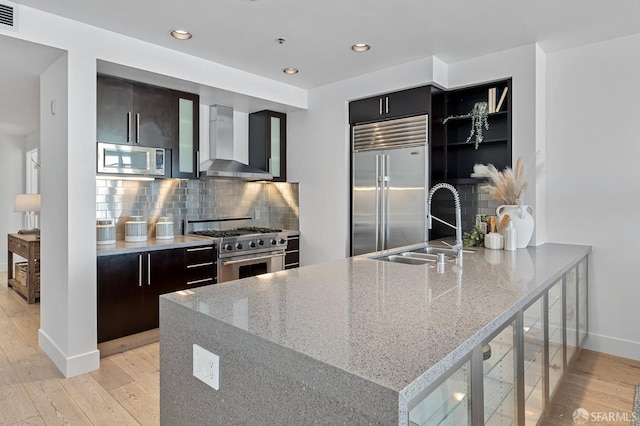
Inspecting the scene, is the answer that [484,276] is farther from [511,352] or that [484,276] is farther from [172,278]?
[172,278]

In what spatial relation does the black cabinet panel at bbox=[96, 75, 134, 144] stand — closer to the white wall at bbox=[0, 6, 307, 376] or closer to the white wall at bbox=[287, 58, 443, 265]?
the white wall at bbox=[0, 6, 307, 376]

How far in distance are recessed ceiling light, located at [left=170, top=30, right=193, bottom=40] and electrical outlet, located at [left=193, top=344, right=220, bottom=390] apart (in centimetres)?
260

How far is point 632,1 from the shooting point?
2602mm

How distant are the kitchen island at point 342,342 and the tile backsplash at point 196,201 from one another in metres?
2.60

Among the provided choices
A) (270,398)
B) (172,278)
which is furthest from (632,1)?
(172,278)

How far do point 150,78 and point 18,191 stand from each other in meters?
5.26

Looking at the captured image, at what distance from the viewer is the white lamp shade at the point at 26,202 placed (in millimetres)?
5660

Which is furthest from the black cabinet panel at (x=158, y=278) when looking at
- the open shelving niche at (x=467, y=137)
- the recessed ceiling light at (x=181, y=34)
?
the open shelving niche at (x=467, y=137)

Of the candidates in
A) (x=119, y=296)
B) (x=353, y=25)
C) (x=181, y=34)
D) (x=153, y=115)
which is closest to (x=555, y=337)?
(x=353, y=25)

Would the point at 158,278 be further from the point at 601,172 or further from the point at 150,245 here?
the point at 601,172

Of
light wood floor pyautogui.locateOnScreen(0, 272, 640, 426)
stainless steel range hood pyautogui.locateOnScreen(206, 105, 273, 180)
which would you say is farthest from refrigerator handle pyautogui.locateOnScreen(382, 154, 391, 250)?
light wood floor pyautogui.locateOnScreen(0, 272, 640, 426)

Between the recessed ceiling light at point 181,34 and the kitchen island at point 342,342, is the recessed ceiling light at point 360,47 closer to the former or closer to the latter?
the recessed ceiling light at point 181,34

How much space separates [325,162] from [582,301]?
2.79m

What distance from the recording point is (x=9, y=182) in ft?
22.6
